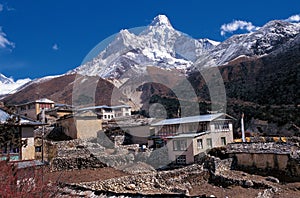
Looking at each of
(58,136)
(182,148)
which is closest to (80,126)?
(58,136)

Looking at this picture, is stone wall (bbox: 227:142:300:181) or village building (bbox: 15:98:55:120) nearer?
stone wall (bbox: 227:142:300:181)

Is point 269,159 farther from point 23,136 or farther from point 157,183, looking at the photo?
point 23,136

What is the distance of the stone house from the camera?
117ft

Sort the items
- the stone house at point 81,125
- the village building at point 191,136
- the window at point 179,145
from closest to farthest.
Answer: the village building at point 191,136 → the window at point 179,145 → the stone house at point 81,125

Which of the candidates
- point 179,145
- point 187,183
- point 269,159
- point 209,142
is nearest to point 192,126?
point 209,142

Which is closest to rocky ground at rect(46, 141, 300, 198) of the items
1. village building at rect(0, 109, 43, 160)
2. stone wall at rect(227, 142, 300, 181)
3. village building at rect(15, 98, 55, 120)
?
stone wall at rect(227, 142, 300, 181)

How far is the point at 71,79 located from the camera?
134 m

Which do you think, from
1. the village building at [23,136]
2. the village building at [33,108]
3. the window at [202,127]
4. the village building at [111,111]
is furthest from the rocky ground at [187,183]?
the village building at [111,111]

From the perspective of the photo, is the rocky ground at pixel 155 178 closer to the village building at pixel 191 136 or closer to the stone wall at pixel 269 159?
the stone wall at pixel 269 159

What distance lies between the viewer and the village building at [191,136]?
28.5 m

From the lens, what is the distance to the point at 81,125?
35.9 metres

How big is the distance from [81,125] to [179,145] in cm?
1364

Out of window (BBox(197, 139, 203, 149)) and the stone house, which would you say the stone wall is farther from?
the stone house

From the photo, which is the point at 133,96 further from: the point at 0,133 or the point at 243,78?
the point at 0,133
